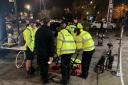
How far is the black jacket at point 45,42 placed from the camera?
8.90 metres

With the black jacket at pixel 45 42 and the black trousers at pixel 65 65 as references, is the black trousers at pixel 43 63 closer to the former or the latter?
the black jacket at pixel 45 42

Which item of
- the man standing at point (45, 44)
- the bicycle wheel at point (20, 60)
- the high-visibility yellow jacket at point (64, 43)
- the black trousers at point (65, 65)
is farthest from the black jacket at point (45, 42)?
the bicycle wheel at point (20, 60)

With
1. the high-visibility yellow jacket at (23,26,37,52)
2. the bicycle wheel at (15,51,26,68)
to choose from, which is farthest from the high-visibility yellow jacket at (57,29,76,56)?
the bicycle wheel at (15,51,26,68)

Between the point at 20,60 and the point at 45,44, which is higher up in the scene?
the point at 45,44

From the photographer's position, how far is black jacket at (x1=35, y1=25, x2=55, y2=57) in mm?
8898

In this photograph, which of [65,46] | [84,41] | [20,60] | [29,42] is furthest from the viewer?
[20,60]

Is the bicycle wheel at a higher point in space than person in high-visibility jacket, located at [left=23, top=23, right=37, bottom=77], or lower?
lower

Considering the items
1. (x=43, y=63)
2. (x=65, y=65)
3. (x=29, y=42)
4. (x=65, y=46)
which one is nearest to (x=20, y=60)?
(x=29, y=42)

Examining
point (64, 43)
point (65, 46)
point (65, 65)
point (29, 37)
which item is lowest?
point (65, 65)

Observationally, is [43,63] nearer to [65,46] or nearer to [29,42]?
[65,46]

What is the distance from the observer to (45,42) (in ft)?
29.3

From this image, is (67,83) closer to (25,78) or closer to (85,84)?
(85,84)

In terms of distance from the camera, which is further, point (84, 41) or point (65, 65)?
point (84, 41)

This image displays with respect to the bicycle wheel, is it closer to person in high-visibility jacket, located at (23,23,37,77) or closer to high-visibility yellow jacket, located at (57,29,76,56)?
person in high-visibility jacket, located at (23,23,37,77)
